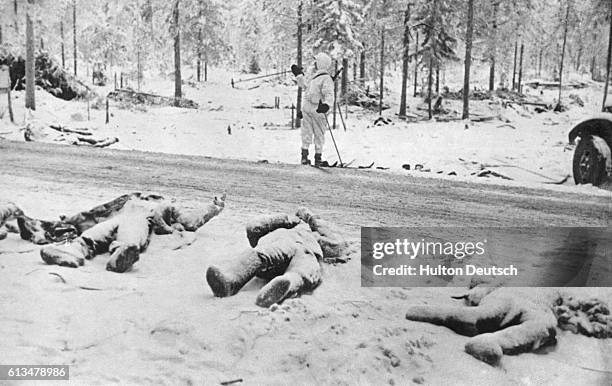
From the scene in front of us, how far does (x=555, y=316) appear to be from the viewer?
237 cm

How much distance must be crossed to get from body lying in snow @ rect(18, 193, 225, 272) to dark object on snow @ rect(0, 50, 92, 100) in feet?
52.7

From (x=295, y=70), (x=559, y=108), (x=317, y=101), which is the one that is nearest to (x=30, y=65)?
(x=295, y=70)

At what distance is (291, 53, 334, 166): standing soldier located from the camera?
723cm

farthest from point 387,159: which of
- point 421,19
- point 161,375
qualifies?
point 421,19

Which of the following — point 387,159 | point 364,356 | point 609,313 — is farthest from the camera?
point 387,159

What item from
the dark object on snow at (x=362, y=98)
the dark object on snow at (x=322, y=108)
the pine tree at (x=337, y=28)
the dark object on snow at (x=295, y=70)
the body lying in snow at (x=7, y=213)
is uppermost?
the pine tree at (x=337, y=28)

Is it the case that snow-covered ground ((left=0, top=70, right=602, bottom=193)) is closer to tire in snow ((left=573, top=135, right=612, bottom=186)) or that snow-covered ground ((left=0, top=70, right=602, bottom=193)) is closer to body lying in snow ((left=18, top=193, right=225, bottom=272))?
tire in snow ((left=573, top=135, right=612, bottom=186))

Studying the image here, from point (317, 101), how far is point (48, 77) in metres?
14.4

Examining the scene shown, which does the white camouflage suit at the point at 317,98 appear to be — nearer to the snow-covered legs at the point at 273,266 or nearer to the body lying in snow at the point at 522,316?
the snow-covered legs at the point at 273,266

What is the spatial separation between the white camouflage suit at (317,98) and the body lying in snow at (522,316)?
5249 millimetres

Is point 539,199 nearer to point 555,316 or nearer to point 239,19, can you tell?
point 555,316

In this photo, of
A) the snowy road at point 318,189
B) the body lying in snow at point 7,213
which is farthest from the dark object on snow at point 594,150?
the body lying in snow at point 7,213

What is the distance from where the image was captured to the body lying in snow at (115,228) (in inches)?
113

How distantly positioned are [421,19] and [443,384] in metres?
23.0
